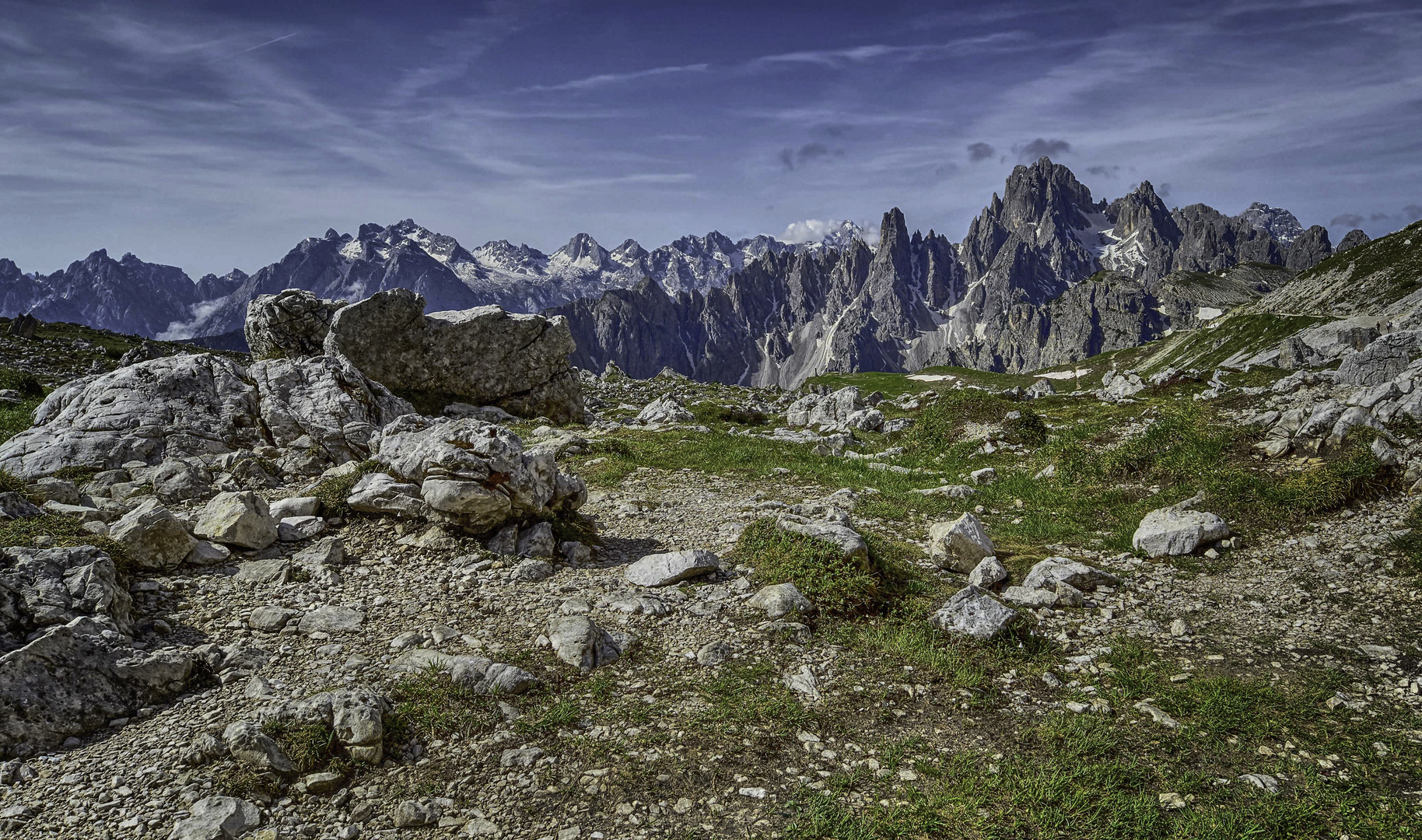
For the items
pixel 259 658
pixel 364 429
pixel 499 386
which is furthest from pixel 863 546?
pixel 499 386

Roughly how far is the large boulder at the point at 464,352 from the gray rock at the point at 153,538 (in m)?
23.3

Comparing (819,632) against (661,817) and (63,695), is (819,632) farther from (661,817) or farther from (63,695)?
(63,695)

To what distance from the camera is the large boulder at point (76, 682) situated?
263 inches

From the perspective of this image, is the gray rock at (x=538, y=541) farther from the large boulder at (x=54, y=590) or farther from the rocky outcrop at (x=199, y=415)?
the rocky outcrop at (x=199, y=415)

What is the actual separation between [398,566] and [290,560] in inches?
66.3

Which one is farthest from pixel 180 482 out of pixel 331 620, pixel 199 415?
pixel 331 620

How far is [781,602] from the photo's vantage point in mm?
10656

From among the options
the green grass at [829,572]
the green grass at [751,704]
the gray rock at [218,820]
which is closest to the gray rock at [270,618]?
the gray rock at [218,820]

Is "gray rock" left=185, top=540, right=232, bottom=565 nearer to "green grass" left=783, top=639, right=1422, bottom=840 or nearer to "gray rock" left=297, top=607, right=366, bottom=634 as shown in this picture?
"gray rock" left=297, top=607, right=366, bottom=634

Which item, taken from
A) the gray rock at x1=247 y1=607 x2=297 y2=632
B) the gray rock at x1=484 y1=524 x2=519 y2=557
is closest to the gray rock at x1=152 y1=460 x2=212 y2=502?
the gray rock at x1=247 y1=607 x2=297 y2=632

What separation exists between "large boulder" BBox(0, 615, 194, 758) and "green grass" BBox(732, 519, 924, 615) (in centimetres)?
850

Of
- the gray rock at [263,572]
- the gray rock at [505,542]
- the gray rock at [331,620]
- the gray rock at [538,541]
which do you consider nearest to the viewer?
the gray rock at [331,620]

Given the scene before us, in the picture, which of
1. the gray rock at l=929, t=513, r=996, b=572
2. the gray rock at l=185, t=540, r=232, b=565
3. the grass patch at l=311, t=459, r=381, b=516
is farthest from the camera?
the gray rock at l=929, t=513, r=996, b=572

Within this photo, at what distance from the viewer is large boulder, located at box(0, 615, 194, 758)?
6.67 meters
